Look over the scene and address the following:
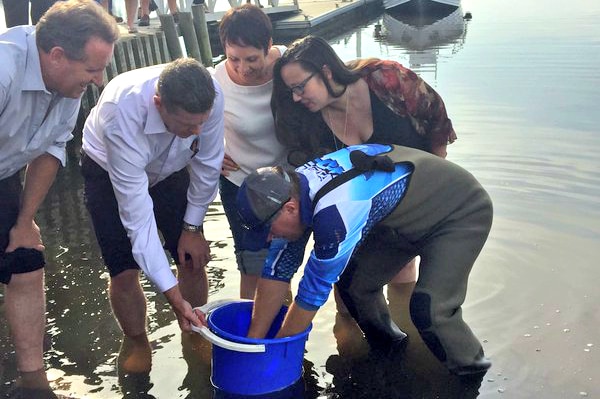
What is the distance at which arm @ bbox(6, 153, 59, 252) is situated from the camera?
391 centimetres

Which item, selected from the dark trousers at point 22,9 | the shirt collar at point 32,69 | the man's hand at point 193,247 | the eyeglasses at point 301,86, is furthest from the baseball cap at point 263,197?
the dark trousers at point 22,9

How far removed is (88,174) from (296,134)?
3.57ft

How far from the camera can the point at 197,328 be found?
3.70 metres

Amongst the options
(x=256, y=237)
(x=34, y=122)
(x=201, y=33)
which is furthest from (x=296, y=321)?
(x=201, y=33)

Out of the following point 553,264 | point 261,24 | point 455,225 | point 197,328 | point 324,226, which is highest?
point 261,24

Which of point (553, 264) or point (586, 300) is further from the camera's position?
point (553, 264)

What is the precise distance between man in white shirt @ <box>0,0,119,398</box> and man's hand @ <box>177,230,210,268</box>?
72 centimetres

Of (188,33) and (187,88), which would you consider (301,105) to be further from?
(188,33)

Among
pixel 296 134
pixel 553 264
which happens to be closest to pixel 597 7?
pixel 553 264

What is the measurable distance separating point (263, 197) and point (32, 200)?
134 cm

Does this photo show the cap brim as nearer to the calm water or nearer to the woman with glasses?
the woman with glasses

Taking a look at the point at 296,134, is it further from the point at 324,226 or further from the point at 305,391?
the point at 305,391

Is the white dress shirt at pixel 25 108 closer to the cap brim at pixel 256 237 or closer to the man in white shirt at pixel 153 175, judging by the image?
the man in white shirt at pixel 153 175

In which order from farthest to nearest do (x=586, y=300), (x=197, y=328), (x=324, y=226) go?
(x=586, y=300) → (x=197, y=328) → (x=324, y=226)
